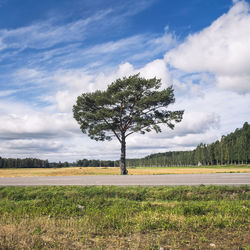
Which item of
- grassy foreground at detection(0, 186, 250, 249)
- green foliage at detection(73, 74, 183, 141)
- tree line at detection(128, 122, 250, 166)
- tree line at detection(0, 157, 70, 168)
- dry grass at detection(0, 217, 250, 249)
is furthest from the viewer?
tree line at detection(0, 157, 70, 168)

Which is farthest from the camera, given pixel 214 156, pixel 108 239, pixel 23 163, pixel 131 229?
pixel 23 163

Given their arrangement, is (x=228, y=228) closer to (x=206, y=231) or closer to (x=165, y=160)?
(x=206, y=231)

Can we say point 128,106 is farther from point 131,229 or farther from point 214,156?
point 214,156

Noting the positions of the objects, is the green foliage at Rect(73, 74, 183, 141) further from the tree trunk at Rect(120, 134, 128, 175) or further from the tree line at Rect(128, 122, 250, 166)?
the tree line at Rect(128, 122, 250, 166)

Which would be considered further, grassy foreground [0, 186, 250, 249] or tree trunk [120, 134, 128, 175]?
tree trunk [120, 134, 128, 175]

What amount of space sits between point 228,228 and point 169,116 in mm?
19782

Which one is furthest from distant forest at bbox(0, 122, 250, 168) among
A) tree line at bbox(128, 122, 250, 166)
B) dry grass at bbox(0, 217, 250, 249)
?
dry grass at bbox(0, 217, 250, 249)

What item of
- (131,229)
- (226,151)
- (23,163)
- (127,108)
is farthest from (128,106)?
(23,163)

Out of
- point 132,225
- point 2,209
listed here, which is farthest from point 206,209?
point 2,209

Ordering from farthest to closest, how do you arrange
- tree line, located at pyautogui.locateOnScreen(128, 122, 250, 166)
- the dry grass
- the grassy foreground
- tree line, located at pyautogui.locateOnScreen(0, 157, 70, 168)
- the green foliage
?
tree line, located at pyautogui.locateOnScreen(0, 157, 70, 168) < tree line, located at pyautogui.locateOnScreen(128, 122, 250, 166) < the green foliage < the grassy foreground < the dry grass

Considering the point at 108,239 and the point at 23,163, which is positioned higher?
the point at 108,239

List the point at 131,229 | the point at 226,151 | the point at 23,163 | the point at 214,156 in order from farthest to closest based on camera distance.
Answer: the point at 23,163
the point at 214,156
the point at 226,151
the point at 131,229

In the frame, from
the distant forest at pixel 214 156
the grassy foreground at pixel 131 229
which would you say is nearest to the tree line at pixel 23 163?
the distant forest at pixel 214 156

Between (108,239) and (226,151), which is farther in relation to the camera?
(226,151)
